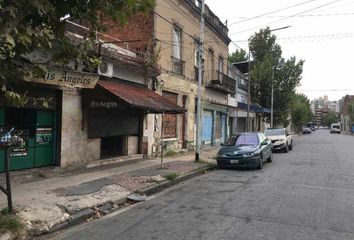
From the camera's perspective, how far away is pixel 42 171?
1291 centimetres

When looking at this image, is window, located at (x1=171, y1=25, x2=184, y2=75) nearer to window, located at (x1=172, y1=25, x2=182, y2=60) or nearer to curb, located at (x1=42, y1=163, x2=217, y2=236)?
window, located at (x1=172, y1=25, x2=182, y2=60)

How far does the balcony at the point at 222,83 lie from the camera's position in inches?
1123

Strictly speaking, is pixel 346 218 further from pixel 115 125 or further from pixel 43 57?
pixel 115 125

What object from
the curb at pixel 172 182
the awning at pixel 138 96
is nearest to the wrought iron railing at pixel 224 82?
the awning at pixel 138 96

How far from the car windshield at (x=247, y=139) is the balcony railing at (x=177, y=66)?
16.9 feet

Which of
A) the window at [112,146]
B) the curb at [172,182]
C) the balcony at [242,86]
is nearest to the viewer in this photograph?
the curb at [172,182]

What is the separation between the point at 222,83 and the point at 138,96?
15440 mm

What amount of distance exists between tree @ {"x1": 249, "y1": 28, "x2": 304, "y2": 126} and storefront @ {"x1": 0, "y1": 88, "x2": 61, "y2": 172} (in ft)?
111

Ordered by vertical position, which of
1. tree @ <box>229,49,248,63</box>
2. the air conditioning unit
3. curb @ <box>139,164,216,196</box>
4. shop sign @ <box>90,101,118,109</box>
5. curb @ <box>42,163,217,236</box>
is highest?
tree @ <box>229,49,248,63</box>

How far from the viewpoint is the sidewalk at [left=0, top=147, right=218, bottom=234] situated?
27.4 ft

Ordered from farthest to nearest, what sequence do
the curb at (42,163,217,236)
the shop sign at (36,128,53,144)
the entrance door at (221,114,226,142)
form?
the entrance door at (221,114,226,142) < the shop sign at (36,128,53,144) < the curb at (42,163,217,236)

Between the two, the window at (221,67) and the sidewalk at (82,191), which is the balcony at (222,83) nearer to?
the window at (221,67)

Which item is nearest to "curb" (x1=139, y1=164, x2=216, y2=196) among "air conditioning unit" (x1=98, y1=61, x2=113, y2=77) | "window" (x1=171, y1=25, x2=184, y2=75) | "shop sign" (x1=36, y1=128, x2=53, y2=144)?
"shop sign" (x1=36, y1=128, x2=53, y2=144)

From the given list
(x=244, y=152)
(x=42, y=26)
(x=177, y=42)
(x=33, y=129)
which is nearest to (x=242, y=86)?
(x=177, y=42)
